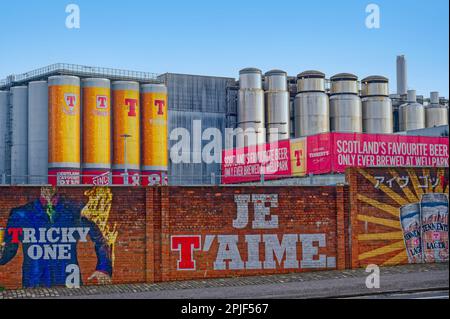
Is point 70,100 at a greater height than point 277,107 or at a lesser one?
lesser

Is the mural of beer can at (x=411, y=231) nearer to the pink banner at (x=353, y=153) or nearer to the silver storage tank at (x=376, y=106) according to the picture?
the pink banner at (x=353, y=153)

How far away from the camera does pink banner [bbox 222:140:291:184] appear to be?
41562mm

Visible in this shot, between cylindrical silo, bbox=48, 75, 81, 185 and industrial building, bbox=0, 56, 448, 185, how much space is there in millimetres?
88

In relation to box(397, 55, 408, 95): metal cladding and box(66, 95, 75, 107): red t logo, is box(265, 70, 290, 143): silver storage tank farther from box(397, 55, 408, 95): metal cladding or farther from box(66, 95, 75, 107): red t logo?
box(397, 55, 408, 95): metal cladding

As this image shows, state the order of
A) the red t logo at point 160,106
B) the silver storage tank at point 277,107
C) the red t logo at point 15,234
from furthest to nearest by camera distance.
A: the silver storage tank at point 277,107
the red t logo at point 160,106
the red t logo at point 15,234

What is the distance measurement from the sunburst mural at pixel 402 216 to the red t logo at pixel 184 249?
7075 millimetres

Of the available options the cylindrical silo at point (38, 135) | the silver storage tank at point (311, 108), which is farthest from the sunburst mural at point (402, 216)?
the silver storage tank at point (311, 108)

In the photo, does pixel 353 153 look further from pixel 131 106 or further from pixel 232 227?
pixel 131 106

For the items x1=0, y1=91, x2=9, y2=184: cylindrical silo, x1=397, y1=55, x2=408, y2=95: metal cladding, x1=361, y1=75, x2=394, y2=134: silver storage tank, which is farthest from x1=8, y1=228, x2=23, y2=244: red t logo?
x1=397, y1=55, x2=408, y2=95: metal cladding

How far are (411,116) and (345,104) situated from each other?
11896mm

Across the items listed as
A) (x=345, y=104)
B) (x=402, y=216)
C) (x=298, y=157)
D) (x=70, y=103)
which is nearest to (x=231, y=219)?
(x=402, y=216)

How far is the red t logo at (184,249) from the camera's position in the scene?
25359 millimetres

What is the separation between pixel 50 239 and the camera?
24.3m
